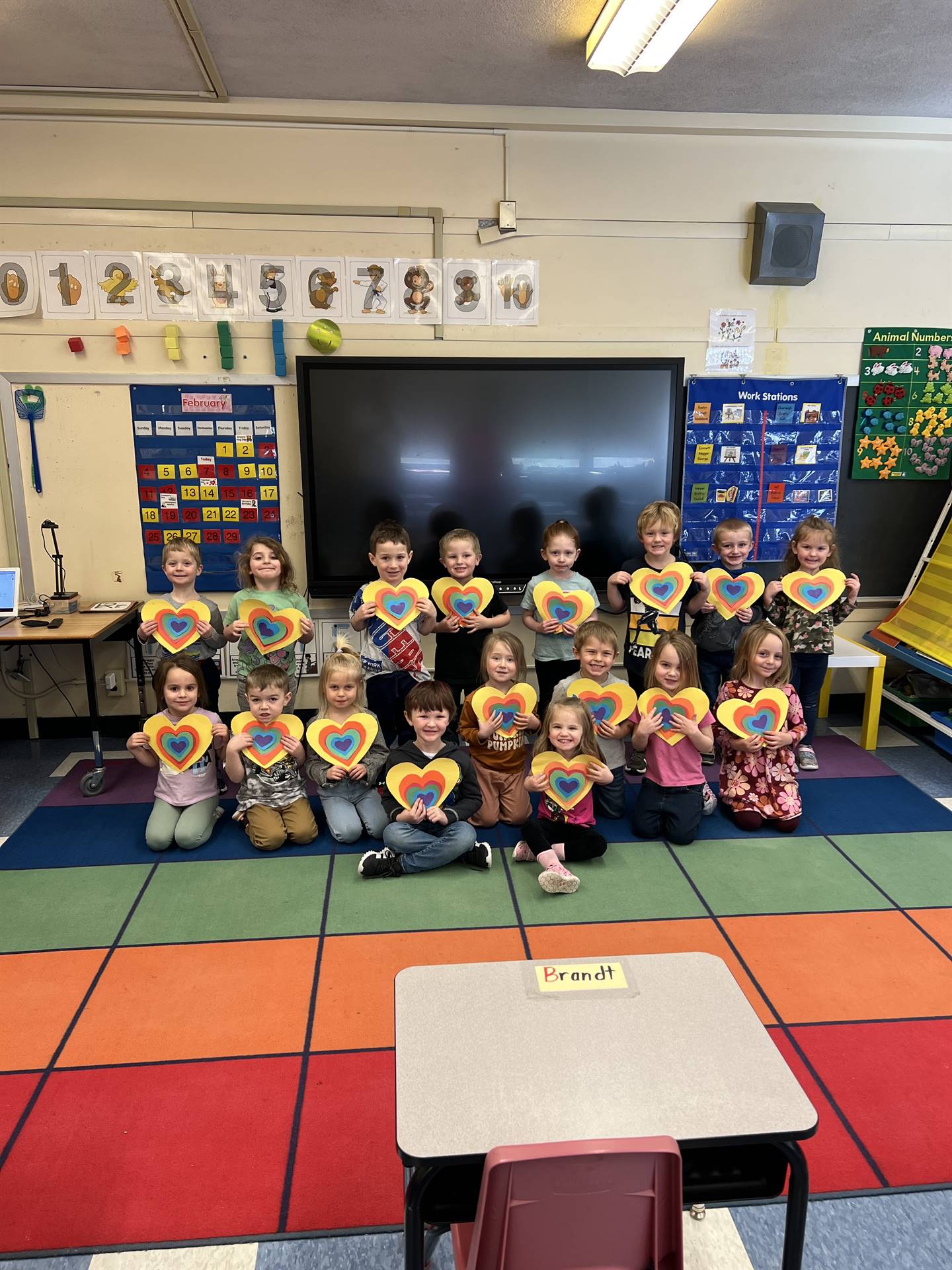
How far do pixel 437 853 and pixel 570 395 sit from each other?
91.8 inches

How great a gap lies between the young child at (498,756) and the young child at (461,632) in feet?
1.23

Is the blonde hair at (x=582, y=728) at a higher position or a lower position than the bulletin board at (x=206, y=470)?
lower

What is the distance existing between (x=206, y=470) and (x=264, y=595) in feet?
2.90

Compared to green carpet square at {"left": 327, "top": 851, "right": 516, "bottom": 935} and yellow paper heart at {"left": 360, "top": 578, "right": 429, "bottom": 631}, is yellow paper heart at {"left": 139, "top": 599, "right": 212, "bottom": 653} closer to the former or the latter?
yellow paper heart at {"left": 360, "top": 578, "right": 429, "bottom": 631}

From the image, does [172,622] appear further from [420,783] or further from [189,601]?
[420,783]

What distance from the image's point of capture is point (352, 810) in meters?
3.20

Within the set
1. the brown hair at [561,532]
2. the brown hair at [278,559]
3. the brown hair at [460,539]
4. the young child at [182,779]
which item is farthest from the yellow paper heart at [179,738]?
the brown hair at [561,532]

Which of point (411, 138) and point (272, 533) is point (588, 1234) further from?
point (411, 138)

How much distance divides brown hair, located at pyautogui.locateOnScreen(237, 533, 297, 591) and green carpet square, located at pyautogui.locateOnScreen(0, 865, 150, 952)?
126 centimetres

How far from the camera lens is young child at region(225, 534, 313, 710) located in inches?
139

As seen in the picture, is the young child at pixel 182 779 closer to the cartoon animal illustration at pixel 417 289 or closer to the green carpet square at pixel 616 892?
the green carpet square at pixel 616 892

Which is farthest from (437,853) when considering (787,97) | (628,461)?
(787,97)

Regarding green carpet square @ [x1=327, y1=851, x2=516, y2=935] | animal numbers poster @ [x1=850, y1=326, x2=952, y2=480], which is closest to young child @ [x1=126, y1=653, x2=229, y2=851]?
green carpet square @ [x1=327, y1=851, x2=516, y2=935]

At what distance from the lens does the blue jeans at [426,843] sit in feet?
9.61
